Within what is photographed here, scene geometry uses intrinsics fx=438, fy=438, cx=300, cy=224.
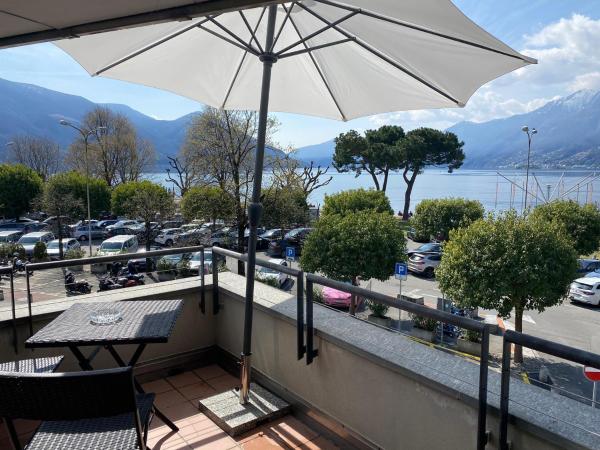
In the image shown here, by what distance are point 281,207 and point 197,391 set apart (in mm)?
22117

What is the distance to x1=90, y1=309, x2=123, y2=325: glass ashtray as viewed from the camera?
7.97 ft

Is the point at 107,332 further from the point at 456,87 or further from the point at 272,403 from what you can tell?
the point at 456,87

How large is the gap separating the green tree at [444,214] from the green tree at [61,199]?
20.9 m

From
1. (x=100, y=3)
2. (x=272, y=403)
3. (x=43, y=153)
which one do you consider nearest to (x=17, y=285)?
(x=272, y=403)

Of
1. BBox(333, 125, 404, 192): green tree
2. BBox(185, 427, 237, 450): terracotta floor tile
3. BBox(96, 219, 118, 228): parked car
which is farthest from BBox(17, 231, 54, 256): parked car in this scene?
BBox(333, 125, 404, 192): green tree

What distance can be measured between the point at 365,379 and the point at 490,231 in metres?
10.8

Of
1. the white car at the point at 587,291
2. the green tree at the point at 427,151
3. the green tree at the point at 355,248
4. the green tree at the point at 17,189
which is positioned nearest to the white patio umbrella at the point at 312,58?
the green tree at the point at 355,248

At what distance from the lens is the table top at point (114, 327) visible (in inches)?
85.8

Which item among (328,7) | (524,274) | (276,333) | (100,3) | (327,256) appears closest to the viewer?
(100,3)

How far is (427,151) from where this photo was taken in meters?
44.4

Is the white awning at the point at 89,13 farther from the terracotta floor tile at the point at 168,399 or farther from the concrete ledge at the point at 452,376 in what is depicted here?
the terracotta floor tile at the point at 168,399

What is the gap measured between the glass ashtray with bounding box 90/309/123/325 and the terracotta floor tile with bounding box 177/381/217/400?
0.95 metres

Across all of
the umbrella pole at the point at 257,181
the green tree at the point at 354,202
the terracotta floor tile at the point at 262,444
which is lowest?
the terracotta floor tile at the point at 262,444

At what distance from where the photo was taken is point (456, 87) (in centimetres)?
278
